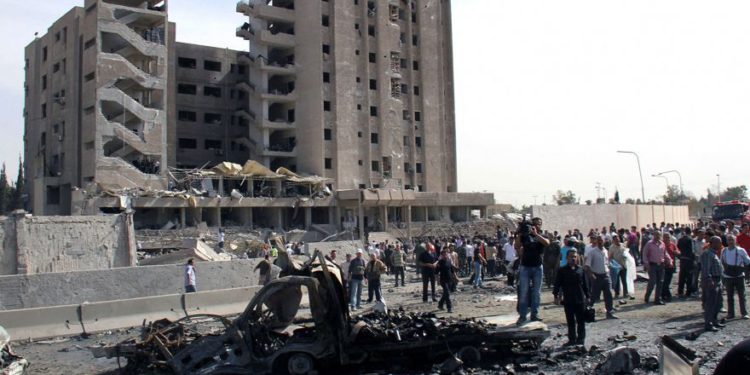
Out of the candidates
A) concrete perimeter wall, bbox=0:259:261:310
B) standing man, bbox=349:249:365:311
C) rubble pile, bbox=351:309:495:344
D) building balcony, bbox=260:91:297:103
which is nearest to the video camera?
rubble pile, bbox=351:309:495:344

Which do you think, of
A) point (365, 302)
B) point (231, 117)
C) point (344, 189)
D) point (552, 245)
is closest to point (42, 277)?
point (365, 302)

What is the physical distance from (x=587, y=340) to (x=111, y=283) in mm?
12775

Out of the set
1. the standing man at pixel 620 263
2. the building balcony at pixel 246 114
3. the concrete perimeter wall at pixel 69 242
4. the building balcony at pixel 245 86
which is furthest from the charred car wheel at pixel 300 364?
the building balcony at pixel 245 86

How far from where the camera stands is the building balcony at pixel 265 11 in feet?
188

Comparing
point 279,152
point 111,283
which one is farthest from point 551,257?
point 279,152

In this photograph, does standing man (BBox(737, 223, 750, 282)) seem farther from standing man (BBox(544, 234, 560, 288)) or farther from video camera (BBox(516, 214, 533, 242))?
video camera (BBox(516, 214, 533, 242))

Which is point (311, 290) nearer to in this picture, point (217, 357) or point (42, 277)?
point (217, 357)

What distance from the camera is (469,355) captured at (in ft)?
31.9

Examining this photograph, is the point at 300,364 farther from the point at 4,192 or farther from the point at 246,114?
the point at 4,192

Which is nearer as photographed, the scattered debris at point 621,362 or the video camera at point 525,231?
the scattered debris at point 621,362

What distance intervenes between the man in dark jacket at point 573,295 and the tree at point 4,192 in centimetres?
7533

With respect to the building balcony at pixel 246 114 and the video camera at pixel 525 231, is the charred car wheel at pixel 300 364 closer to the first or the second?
the video camera at pixel 525 231

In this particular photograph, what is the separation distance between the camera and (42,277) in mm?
16938

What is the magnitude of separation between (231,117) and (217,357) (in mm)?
55699
